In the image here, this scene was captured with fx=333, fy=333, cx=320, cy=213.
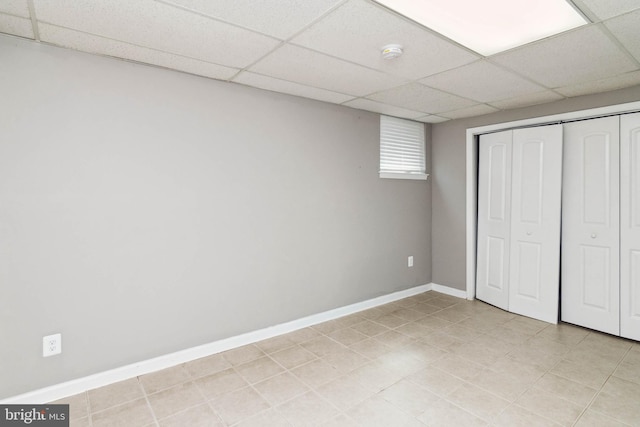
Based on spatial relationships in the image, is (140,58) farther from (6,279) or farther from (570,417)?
(570,417)

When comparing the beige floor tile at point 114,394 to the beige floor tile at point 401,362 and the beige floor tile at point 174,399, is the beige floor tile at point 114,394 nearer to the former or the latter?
the beige floor tile at point 174,399

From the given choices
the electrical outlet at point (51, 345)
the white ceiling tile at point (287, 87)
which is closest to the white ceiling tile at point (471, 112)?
the white ceiling tile at point (287, 87)

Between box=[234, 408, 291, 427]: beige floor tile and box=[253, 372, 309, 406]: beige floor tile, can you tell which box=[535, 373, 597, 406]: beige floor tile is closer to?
box=[253, 372, 309, 406]: beige floor tile

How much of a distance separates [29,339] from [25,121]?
138 cm

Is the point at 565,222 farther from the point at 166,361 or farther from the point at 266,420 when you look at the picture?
the point at 166,361

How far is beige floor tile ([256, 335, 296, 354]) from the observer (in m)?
2.93

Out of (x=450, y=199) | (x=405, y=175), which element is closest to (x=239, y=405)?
(x=405, y=175)

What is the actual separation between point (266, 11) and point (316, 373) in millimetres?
2431

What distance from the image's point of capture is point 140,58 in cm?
237

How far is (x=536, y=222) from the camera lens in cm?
364

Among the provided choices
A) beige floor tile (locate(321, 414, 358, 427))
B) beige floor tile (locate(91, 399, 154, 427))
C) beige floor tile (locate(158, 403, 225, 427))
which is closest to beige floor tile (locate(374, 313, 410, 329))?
beige floor tile (locate(321, 414, 358, 427))

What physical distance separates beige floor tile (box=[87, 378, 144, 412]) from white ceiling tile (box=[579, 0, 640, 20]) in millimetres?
3523

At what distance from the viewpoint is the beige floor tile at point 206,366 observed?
253 centimetres

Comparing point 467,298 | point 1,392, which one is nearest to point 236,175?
point 1,392
